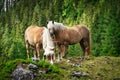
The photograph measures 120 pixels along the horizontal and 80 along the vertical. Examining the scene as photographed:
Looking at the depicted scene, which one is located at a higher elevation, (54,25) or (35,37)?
(54,25)

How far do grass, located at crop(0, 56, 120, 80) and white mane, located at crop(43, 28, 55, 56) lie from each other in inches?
22.5

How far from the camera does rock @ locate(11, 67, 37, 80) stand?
12.7 m

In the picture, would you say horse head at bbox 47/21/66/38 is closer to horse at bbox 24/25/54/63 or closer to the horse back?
horse at bbox 24/25/54/63

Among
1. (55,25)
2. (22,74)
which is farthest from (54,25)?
(22,74)

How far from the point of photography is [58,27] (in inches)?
614

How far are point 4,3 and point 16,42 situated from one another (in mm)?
39219

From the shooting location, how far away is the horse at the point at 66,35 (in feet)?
50.2

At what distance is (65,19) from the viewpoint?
7088cm

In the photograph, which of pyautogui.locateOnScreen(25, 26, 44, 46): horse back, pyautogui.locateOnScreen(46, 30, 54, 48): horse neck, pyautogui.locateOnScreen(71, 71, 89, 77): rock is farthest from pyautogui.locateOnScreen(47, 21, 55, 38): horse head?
pyautogui.locateOnScreen(71, 71, 89, 77): rock

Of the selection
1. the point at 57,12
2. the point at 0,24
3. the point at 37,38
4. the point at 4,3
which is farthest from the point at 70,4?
the point at 37,38

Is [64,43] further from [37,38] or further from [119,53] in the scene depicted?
[119,53]

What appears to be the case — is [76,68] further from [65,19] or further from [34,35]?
[65,19]

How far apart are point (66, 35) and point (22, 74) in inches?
152

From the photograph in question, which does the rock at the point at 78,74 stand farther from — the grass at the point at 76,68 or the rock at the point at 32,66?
the rock at the point at 32,66
